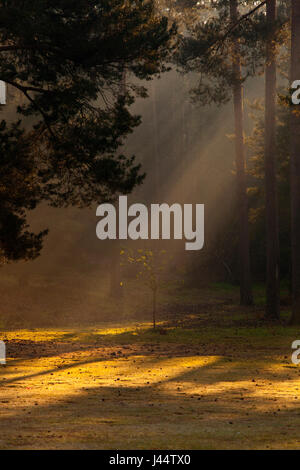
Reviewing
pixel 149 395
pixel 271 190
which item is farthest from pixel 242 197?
pixel 149 395

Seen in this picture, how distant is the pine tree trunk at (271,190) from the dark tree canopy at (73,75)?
9.91 metres

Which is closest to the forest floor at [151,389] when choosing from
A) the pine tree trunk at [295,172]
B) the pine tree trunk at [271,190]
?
the pine tree trunk at [295,172]

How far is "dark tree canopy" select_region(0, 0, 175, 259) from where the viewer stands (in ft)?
52.2

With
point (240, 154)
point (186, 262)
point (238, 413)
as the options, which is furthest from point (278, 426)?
point (186, 262)

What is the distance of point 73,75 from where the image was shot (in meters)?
17.0

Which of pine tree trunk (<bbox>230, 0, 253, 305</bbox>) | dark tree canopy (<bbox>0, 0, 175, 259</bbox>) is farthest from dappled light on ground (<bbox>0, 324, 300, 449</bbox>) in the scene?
pine tree trunk (<bbox>230, 0, 253, 305</bbox>)

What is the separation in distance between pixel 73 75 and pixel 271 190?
11.4 metres

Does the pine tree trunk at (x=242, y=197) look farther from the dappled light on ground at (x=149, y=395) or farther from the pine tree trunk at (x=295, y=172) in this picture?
the dappled light on ground at (x=149, y=395)

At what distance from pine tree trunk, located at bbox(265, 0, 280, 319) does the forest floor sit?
240 centimetres

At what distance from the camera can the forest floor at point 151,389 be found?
7.25m

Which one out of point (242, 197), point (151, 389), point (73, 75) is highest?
point (73, 75)

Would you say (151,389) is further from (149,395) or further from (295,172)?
(295,172)

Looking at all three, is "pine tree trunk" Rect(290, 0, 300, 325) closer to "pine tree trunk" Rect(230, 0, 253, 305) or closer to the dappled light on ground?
the dappled light on ground

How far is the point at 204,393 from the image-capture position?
11.0 meters
